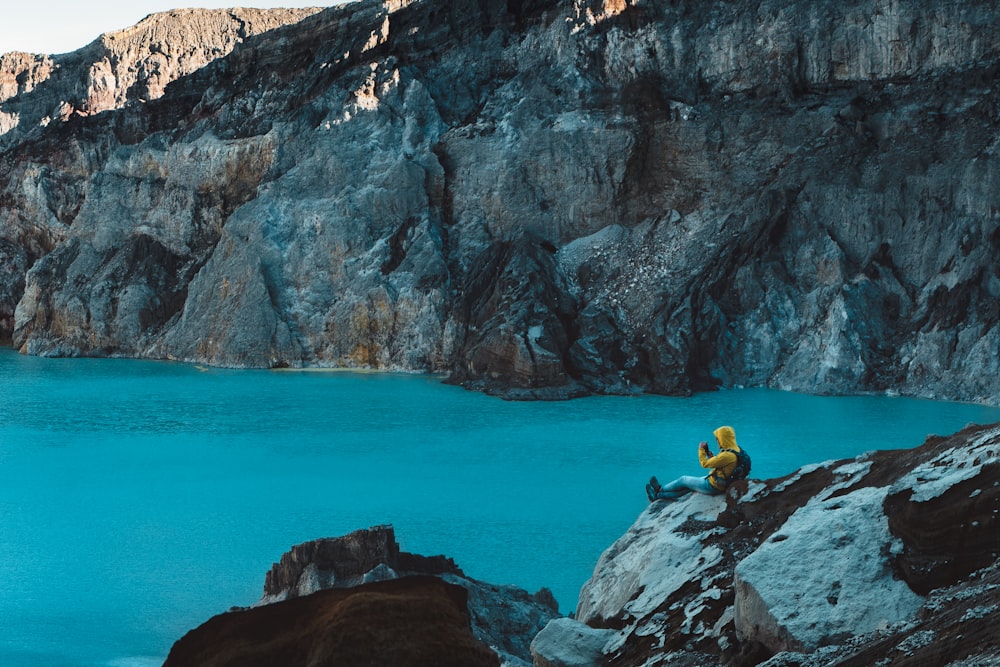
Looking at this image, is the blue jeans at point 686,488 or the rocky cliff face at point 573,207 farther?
the rocky cliff face at point 573,207

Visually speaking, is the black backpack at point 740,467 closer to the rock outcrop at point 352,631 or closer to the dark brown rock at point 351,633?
the rock outcrop at point 352,631

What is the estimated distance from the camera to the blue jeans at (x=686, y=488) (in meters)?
8.34

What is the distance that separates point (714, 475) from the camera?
8297 millimetres

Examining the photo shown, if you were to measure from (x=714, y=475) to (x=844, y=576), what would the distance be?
2.75 m

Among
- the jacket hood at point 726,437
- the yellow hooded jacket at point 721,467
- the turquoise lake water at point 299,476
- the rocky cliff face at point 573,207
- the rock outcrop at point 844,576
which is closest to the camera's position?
the rock outcrop at point 844,576

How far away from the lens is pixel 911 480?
239 inches

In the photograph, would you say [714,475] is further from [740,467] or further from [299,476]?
[299,476]

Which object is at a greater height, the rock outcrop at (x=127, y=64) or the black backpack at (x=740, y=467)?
the rock outcrop at (x=127, y=64)

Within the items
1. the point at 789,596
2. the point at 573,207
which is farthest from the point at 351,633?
the point at 573,207

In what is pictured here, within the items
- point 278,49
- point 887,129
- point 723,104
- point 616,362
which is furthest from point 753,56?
point 278,49

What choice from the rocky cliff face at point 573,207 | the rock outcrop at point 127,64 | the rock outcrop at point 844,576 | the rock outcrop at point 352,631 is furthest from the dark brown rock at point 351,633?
the rock outcrop at point 127,64

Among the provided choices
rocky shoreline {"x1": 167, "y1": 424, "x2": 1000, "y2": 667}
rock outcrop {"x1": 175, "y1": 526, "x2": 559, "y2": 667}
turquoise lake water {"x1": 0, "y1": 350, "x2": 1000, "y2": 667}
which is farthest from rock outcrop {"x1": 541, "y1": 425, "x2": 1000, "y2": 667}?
turquoise lake water {"x1": 0, "y1": 350, "x2": 1000, "y2": 667}

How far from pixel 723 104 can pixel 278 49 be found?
19045 mm

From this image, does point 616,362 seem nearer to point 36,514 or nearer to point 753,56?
point 753,56
